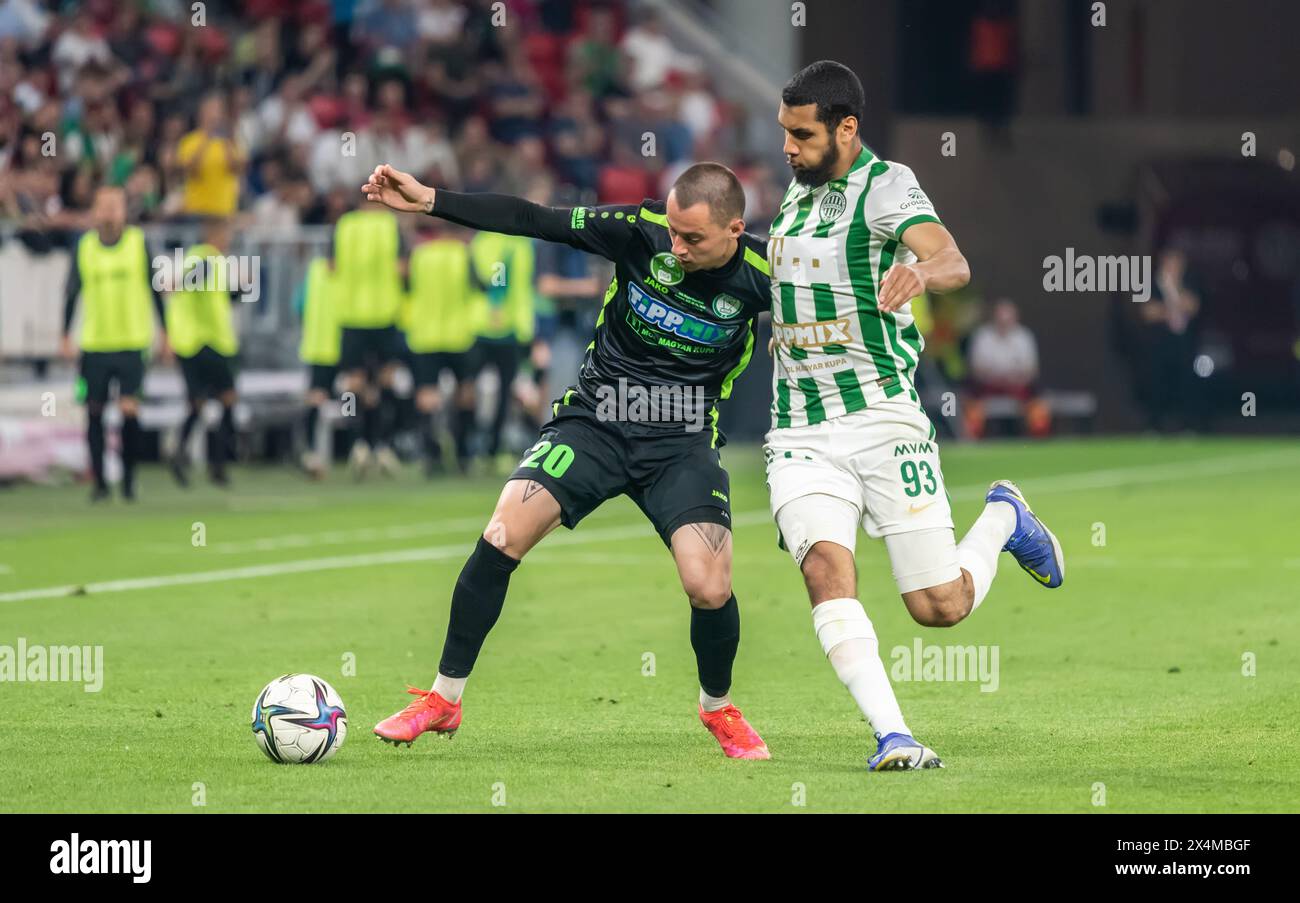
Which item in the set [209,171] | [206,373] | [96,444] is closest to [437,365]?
[206,373]

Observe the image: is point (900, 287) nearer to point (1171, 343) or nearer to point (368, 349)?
point (368, 349)

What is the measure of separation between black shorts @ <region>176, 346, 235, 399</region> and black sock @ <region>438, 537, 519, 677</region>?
11.6 metres

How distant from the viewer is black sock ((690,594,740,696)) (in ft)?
24.7

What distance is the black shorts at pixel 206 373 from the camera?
61.5ft

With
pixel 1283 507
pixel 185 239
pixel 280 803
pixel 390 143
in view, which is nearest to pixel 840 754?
pixel 280 803

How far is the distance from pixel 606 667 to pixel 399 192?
112 inches

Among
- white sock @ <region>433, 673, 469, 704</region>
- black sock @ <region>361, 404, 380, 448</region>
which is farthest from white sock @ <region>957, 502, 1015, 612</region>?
black sock @ <region>361, 404, 380, 448</region>

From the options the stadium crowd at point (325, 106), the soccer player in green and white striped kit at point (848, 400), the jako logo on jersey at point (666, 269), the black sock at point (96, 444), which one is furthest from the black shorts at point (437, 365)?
the soccer player in green and white striped kit at point (848, 400)

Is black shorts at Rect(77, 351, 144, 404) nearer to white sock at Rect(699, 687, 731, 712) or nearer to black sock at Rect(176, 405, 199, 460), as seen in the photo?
black sock at Rect(176, 405, 199, 460)

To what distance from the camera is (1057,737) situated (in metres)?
7.71

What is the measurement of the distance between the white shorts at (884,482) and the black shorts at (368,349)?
12.8 metres

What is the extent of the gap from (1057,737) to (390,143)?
51.6 feet

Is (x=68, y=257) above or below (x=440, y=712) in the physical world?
above

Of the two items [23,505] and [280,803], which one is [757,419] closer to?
[23,505]
